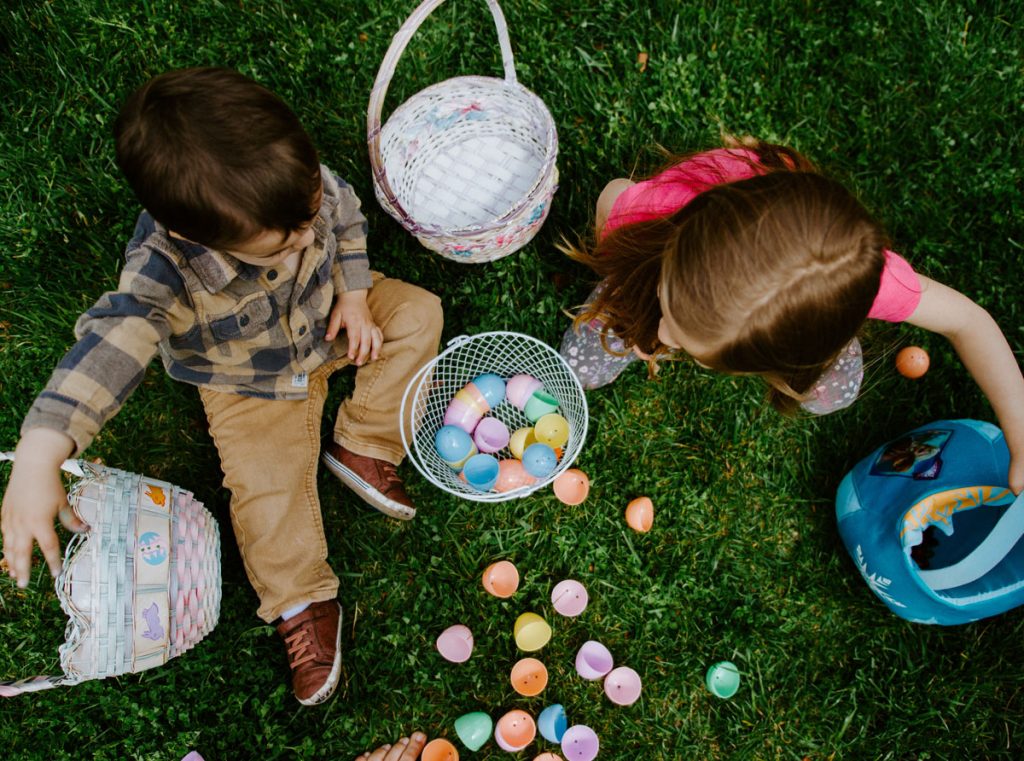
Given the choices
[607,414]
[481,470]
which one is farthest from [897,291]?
[481,470]

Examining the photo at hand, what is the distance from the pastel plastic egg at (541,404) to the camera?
2193 mm

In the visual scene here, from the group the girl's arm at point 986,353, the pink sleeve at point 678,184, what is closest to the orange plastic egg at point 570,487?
the pink sleeve at point 678,184

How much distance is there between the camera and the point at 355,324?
6.75ft

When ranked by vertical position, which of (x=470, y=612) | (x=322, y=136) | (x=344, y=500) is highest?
(x=322, y=136)

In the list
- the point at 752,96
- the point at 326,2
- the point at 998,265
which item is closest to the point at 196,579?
the point at 326,2

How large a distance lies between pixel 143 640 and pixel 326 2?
→ 1.92 metres

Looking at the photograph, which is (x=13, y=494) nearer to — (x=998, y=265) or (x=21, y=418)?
(x=21, y=418)

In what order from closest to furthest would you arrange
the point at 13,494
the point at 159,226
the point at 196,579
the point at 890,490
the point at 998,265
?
the point at 13,494 → the point at 159,226 → the point at 196,579 → the point at 890,490 → the point at 998,265

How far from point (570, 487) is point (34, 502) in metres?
1.37

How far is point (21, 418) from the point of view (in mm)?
2188

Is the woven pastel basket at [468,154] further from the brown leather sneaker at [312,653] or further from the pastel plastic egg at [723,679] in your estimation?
the pastel plastic egg at [723,679]

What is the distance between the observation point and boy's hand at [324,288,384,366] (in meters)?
2.04

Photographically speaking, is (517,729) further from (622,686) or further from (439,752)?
(622,686)

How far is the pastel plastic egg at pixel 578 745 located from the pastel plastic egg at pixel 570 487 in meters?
0.65
